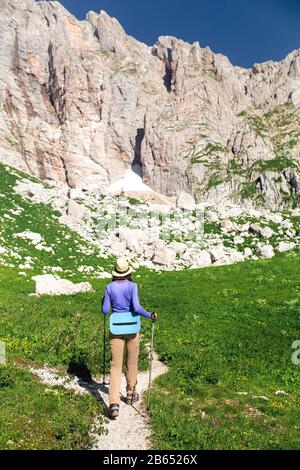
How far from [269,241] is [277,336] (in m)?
34.4

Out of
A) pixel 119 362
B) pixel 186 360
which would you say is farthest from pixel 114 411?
pixel 186 360

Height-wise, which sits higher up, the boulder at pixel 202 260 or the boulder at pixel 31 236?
the boulder at pixel 31 236

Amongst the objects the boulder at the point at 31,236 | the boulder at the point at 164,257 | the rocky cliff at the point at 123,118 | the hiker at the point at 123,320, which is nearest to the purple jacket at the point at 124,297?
the hiker at the point at 123,320

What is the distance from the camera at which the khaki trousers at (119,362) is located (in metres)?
10.5

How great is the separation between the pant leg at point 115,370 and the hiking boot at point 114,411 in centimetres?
10

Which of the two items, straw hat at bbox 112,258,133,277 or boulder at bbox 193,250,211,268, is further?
boulder at bbox 193,250,211,268

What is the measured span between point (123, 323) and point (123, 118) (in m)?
115

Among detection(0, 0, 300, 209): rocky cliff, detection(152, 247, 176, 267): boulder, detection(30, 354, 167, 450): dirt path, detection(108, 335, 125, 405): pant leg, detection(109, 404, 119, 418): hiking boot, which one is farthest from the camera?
detection(0, 0, 300, 209): rocky cliff

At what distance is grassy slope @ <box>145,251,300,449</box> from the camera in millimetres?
9672

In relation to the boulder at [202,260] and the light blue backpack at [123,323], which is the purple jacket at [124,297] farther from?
the boulder at [202,260]

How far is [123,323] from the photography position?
35.8ft

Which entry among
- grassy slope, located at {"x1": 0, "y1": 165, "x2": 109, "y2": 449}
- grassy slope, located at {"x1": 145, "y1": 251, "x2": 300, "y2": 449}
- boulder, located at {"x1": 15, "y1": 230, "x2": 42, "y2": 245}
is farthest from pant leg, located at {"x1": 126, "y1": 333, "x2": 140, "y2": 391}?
boulder, located at {"x1": 15, "y1": 230, "x2": 42, "y2": 245}

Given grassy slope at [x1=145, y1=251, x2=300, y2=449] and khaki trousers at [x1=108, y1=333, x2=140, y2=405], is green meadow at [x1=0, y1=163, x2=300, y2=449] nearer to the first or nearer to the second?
grassy slope at [x1=145, y1=251, x2=300, y2=449]

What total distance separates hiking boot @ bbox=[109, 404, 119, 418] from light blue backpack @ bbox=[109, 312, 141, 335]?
1.89m
